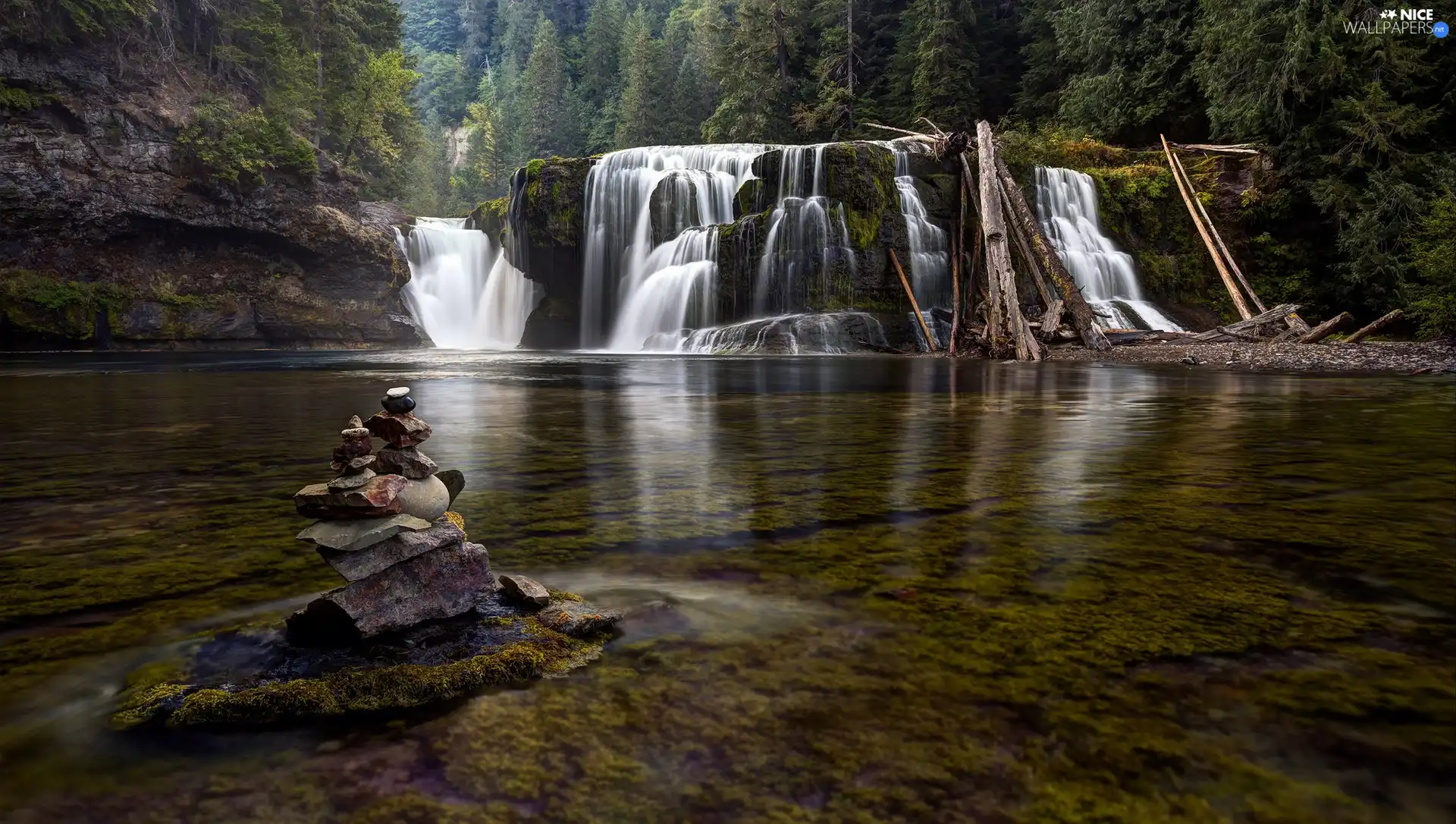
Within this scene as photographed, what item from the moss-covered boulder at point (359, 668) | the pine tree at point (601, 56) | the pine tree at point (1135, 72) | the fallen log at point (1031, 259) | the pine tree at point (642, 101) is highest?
the pine tree at point (601, 56)

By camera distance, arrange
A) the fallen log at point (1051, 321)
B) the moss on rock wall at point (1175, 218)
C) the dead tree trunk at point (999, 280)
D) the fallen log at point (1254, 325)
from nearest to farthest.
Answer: the dead tree trunk at point (999, 280) < the fallen log at point (1051, 321) < the fallen log at point (1254, 325) < the moss on rock wall at point (1175, 218)

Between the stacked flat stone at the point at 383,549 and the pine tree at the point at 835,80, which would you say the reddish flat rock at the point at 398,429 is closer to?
the stacked flat stone at the point at 383,549

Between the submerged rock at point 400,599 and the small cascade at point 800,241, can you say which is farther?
the small cascade at point 800,241

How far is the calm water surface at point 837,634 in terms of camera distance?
44.5 inches

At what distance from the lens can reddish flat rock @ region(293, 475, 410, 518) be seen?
5.91 ft

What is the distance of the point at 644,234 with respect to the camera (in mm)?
26234

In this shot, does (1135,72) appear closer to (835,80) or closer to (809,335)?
(835,80)

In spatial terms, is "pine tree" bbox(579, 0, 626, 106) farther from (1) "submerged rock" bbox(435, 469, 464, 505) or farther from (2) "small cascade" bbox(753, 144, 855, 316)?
(1) "submerged rock" bbox(435, 469, 464, 505)

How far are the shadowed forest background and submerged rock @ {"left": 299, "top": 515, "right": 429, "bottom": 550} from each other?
1773 centimetres

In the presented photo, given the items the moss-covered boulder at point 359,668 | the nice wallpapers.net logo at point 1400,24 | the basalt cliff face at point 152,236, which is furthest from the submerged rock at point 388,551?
the basalt cliff face at point 152,236

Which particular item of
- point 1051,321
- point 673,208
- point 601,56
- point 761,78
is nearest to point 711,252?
point 673,208

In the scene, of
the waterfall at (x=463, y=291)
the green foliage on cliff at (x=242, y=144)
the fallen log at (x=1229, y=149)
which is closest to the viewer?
the fallen log at (x=1229, y=149)

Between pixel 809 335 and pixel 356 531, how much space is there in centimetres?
1849

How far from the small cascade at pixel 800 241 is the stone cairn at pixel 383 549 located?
65.4 ft
